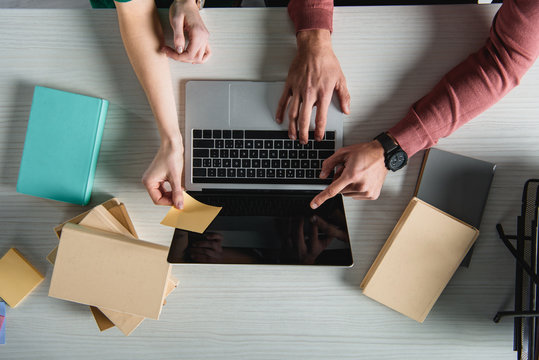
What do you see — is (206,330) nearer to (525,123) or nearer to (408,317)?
(408,317)

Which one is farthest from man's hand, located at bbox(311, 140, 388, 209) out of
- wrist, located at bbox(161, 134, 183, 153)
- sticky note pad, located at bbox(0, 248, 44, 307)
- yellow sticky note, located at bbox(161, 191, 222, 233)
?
sticky note pad, located at bbox(0, 248, 44, 307)

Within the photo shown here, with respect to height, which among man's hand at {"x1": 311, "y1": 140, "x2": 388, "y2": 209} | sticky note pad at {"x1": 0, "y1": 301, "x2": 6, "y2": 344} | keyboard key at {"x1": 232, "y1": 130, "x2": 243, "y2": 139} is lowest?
sticky note pad at {"x1": 0, "y1": 301, "x2": 6, "y2": 344}

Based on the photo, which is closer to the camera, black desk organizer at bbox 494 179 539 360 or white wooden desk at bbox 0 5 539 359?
black desk organizer at bbox 494 179 539 360

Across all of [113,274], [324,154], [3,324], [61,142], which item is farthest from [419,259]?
[3,324]

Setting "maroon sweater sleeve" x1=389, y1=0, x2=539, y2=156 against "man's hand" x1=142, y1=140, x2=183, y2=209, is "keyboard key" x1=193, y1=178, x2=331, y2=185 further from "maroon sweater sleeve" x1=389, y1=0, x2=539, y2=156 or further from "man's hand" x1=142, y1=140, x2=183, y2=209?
"maroon sweater sleeve" x1=389, y1=0, x2=539, y2=156

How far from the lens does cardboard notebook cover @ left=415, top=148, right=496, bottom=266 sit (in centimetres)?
75

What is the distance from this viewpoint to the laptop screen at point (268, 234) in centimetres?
67

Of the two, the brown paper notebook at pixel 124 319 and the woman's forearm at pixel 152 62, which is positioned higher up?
the woman's forearm at pixel 152 62

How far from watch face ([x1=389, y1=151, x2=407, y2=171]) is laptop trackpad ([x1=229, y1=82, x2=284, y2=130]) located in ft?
0.88

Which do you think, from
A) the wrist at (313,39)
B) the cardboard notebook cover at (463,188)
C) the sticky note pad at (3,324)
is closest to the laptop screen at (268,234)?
the cardboard notebook cover at (463,188)

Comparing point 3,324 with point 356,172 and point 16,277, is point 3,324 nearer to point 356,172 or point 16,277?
point 16,277

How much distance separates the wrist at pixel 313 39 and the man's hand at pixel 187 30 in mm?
218

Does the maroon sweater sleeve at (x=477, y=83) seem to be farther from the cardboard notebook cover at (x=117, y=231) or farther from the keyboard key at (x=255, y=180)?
the cardboard notebook cover at (x=117, y=231)

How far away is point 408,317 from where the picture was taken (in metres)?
0.77
